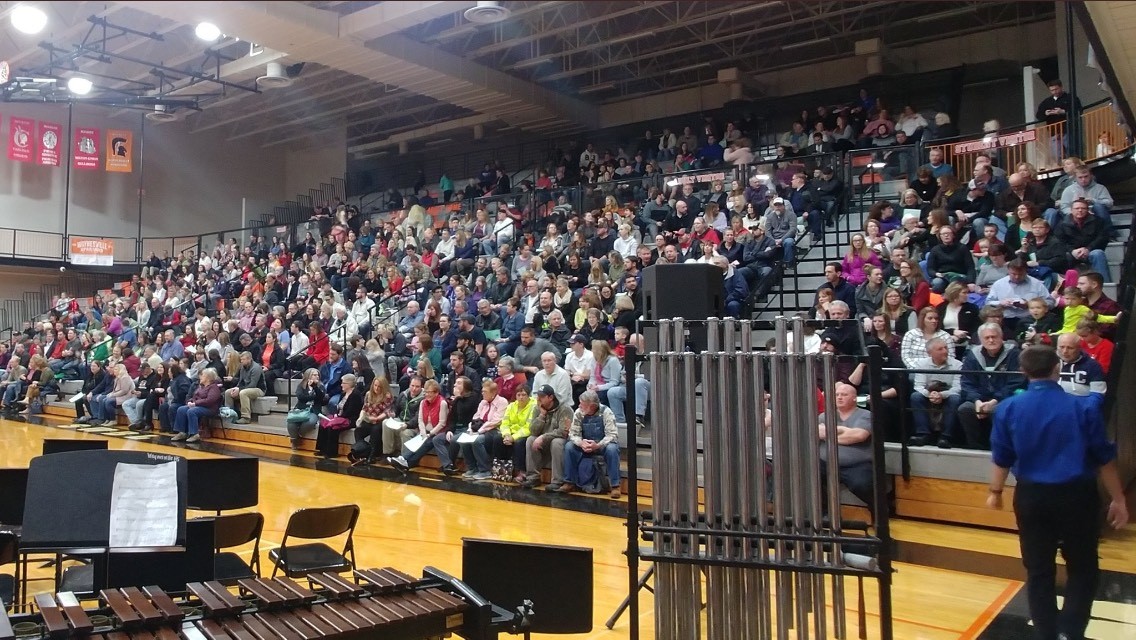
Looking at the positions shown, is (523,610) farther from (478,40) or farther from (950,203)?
(478,40)

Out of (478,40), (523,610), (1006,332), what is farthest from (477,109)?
(523,610)

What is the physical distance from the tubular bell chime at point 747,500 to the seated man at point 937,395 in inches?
141

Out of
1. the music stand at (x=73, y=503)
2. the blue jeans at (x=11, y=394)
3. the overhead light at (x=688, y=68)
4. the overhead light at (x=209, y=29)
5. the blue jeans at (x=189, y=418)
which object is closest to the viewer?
the overhead light at (x=209, y=29)

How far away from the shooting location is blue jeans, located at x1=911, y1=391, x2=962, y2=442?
20.9 feet

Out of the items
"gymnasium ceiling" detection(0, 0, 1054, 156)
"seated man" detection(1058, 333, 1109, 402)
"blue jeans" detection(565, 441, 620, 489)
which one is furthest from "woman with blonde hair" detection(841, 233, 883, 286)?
"gymnasium ceiling" detection(0, 0, 1054, 156)

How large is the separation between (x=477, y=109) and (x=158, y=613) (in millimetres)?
16255

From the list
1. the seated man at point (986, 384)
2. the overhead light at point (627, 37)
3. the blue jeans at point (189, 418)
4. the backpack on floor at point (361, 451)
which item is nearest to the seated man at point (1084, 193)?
the seated man at point (986, 384)

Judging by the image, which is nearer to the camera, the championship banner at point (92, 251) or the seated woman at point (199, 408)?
the seated woman at point (199, 408)

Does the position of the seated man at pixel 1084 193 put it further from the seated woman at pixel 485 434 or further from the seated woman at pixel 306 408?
the seated woman at pixel 306 408

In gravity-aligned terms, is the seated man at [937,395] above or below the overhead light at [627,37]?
below

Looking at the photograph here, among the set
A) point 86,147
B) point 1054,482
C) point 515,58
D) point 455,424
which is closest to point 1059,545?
point 1054,482

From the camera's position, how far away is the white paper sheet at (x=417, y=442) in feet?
29.8

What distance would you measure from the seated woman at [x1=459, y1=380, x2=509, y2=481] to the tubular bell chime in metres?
5.30

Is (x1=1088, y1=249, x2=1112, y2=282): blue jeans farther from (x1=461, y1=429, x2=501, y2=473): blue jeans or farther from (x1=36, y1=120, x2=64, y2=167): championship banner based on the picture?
(x1=36, y1=120, x2=64, y2=167): championship banner
